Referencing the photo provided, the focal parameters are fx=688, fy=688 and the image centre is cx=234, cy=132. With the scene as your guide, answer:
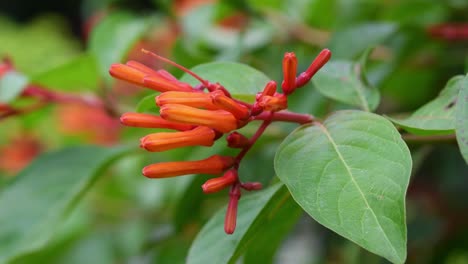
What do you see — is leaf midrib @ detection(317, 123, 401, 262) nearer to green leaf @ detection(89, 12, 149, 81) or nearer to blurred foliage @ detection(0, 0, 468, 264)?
blurred foliage @ detection(0, 0, 468, 264)

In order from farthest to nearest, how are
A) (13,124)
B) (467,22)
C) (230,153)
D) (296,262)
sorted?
(13,124) → (296,262) → (467,22) → (230,153)

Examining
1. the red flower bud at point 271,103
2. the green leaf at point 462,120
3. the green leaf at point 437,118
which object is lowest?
the green leaf at point 437,118

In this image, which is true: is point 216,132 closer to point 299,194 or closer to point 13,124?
point 299,194

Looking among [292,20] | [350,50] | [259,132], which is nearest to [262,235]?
[259,132]

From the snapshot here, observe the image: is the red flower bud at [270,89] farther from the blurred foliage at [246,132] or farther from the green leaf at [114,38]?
the green leaf at [114,38]

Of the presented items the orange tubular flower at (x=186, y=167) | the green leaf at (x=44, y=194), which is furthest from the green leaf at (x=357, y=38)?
the orange tubular flower at (x=186, y=167)

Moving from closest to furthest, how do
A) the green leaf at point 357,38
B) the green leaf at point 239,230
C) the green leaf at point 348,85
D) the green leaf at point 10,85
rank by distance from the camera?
the green leaf at point 239,230
the green leaf at point 348,85
the green leaf at point 10,85
the green leaf at point 357,38

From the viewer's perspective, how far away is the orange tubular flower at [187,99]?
0.56m

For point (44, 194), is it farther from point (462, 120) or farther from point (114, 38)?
point (462, 120)

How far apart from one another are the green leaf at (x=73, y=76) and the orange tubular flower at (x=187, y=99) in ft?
1.73

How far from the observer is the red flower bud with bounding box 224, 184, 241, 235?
0.57m

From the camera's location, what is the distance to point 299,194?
1.74 feet

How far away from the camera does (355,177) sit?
544 millimetres

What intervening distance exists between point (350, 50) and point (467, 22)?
0.39 metres
